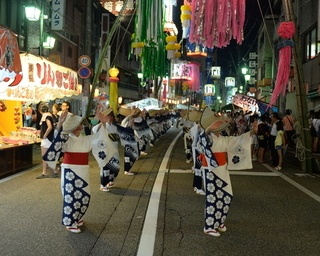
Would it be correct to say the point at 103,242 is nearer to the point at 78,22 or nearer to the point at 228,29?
the point at 228,29

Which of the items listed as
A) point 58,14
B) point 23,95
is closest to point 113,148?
point 23,95

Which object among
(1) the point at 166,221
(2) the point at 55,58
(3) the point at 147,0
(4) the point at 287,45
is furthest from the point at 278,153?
(2) the point at 55,58

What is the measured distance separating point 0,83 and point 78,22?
891 inches

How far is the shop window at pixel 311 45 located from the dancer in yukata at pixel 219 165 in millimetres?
16389

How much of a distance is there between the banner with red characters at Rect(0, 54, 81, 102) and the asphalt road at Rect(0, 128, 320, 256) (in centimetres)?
236

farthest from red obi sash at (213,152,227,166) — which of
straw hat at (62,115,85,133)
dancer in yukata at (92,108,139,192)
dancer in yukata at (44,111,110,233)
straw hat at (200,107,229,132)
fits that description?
dancer in yukata at (92,108,139,192)

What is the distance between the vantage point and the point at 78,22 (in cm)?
3052

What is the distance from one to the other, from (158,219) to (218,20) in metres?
4.66

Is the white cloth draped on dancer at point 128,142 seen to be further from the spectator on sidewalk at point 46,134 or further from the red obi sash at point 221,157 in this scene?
the red obi sash at point 221,157

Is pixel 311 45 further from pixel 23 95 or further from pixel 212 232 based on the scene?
pixel 212 232

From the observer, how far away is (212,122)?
5.71 meters

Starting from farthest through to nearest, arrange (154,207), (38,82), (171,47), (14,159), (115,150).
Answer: (171,47) < (38,82) < (14,159) < (115,150) < (154,207)

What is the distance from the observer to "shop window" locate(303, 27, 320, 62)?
2022 cm

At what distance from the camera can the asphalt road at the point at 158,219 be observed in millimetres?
4965
